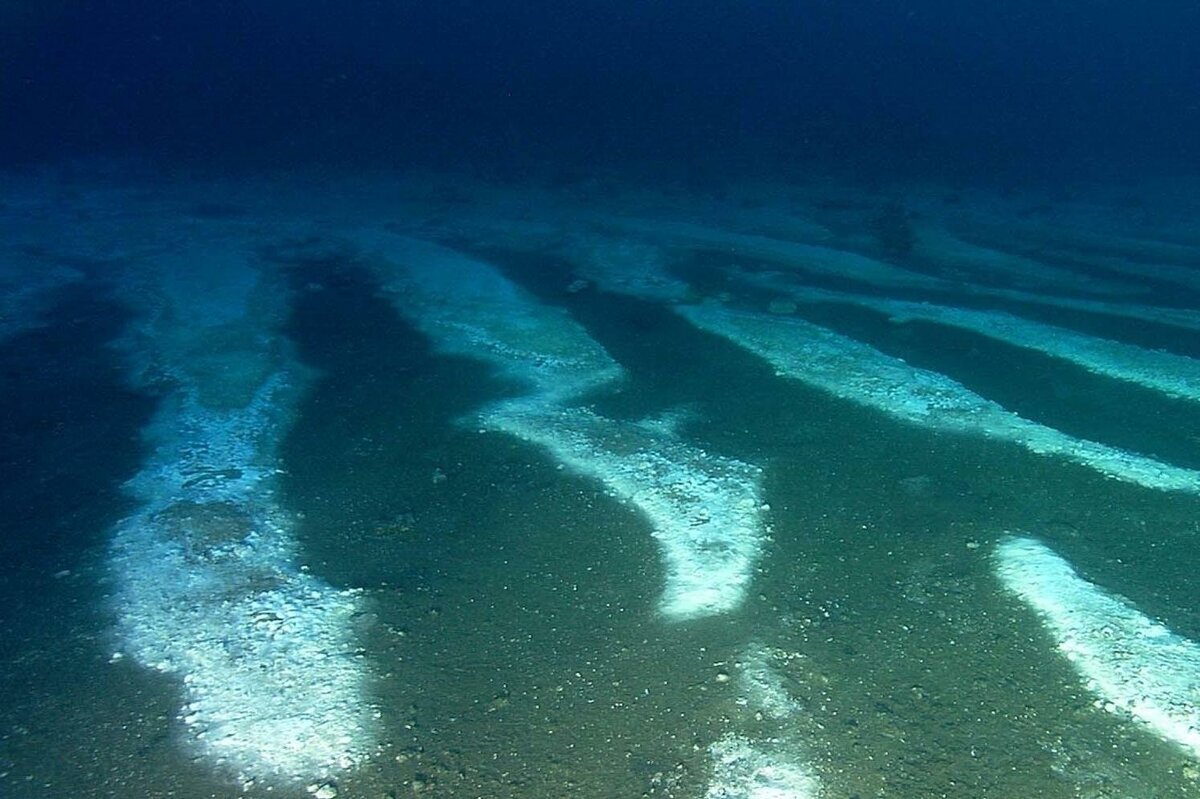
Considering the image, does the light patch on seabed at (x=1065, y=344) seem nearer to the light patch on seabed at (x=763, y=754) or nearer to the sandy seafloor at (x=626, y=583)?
the sandy seafloor at (x=626, y=583)

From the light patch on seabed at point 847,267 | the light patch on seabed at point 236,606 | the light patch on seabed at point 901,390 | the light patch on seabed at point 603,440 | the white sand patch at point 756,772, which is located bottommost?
the light patch on seabed at point 236,606

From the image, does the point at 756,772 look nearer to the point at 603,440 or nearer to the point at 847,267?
the point at 603,440

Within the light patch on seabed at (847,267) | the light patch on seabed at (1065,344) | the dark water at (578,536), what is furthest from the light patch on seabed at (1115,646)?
the light patch on seabed at (847,267)

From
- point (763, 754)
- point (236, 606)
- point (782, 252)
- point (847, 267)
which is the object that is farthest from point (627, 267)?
point (763, 754)

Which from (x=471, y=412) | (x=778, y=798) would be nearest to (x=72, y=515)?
(x=471, y=412)

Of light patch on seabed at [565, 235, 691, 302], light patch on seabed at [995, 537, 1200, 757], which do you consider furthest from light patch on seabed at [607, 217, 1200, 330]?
light patch on seabed at [995, 537, 1200, 757]

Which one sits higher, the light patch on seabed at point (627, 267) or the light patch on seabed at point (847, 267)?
the light patch on seabed at point (847, 267)
